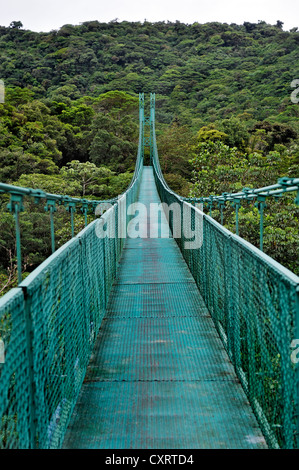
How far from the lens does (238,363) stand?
2578 millimetres

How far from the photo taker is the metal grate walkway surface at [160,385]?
199 cm

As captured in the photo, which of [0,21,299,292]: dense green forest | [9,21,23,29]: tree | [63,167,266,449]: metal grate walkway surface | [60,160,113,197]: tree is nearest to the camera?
[63,167,266,449]: metal grate walkway surface

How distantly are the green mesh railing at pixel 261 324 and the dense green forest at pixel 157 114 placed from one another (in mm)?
5333

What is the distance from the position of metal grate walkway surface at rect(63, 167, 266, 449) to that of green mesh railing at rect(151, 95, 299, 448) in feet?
0.35

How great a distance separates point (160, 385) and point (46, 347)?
3.12 feet

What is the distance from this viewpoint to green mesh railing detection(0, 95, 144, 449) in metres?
1.33

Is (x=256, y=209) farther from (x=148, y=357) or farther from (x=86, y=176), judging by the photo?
(x=86, y=176)

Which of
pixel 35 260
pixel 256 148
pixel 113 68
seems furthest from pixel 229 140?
pixel 113 68

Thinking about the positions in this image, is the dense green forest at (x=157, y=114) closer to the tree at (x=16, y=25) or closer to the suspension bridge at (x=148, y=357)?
the tree at (x=16, y=25)

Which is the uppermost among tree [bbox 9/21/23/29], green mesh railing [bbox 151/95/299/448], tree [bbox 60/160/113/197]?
tree [bbox 9/21/23/29]

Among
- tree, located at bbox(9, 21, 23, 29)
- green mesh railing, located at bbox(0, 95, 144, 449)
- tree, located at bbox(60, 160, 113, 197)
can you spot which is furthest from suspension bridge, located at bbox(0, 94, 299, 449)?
tree, located at bbox(9, 21, 23, 29)

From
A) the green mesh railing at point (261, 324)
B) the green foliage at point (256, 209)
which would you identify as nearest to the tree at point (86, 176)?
the green foliage at point (256, 209)

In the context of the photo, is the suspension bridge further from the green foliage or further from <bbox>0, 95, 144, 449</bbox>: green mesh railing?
the green foliage
